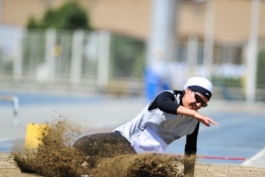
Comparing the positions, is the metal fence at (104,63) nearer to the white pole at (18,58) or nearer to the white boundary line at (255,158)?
the white pole at (18,58)

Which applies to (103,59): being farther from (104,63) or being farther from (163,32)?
(163,32)

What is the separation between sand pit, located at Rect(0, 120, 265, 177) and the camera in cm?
762

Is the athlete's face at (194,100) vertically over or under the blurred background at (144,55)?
over

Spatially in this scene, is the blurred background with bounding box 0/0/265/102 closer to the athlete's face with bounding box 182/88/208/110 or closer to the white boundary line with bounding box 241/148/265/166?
the white boundary line with bounding box 241/148/265/166

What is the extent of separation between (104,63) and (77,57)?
184 centimetres

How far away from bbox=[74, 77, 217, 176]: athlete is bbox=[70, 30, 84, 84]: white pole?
34767 millimetres

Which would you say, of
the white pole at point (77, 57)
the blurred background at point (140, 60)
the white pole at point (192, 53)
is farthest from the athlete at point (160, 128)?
the white pole at point (77, 57)

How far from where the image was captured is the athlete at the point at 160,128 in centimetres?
745

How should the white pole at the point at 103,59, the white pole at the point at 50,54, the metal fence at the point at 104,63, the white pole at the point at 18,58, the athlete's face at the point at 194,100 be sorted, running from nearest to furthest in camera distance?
the athlete's face at the point at 194,100 < the metal fence at the point at 104,63 < the white pole at the point at 103,59 < the white pole at the point at 50,54 < the white pole at the point at 18,58

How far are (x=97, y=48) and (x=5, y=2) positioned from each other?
59.2 ft

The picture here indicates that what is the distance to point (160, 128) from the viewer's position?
307 inches

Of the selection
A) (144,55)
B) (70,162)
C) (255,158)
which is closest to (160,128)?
(70,162)

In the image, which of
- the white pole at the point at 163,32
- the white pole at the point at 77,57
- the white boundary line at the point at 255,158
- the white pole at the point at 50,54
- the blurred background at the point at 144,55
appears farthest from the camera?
the white pole at the point at 50,54

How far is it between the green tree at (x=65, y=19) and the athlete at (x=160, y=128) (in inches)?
1672
